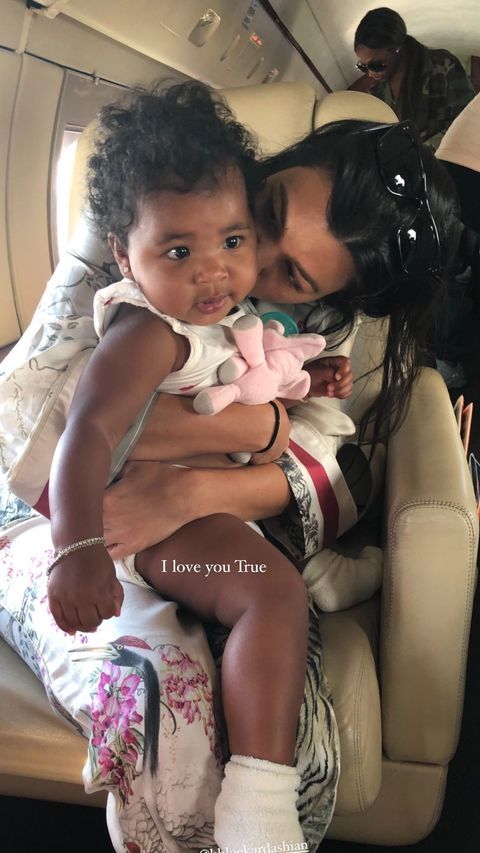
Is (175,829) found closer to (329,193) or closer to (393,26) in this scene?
(329,193)

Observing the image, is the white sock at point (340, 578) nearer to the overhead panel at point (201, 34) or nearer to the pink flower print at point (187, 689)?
the pink flower print at point (187, 689)

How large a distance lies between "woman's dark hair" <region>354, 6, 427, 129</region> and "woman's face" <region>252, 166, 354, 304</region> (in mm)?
1309

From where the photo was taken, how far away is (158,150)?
0.95m

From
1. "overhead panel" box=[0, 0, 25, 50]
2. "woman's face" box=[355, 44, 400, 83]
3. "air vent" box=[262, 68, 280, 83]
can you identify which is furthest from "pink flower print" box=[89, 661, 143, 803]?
"air vent" box=[262, 68, 280, 83]

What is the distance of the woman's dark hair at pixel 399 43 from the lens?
7.31ft

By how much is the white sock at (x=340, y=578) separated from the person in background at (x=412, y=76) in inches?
60.2

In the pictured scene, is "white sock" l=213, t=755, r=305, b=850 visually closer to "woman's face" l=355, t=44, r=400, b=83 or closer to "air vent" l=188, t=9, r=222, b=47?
"woman's face" l=355, t=44, r=400, b=83

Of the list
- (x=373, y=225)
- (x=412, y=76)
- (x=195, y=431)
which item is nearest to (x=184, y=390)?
(x=195, y=431)

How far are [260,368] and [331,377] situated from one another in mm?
203

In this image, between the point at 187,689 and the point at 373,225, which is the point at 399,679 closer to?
the point at 187,689

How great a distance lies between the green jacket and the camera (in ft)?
7.34

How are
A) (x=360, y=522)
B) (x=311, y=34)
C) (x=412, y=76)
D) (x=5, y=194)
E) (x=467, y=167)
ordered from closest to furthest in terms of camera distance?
(x=360, y=522)
(x=467, y=167)
(x=5, y=194)
(x=412, y=76)
(x=311, y=34)

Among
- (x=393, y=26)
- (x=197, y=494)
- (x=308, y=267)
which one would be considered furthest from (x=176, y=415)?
(x=393, y=26)

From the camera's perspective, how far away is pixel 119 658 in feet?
2.97
